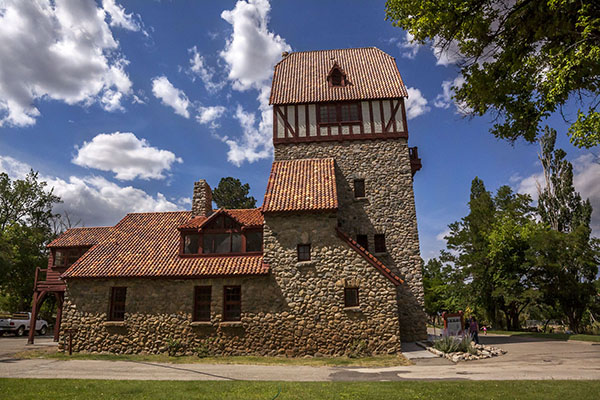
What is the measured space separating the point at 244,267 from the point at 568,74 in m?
13.3

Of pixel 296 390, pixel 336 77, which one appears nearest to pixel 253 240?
pixel 296 390

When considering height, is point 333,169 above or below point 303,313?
above

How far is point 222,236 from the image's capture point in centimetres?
1812

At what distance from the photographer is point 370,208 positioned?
1995 cm

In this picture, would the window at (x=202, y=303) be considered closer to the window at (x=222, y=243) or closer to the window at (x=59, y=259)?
the window at (x=222, y=243)

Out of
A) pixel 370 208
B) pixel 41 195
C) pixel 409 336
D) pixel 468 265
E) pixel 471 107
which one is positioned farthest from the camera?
pixel 41 195

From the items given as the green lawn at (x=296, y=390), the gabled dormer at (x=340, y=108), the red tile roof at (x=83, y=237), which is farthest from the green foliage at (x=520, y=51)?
the red tile roof at (x=83, y=237)

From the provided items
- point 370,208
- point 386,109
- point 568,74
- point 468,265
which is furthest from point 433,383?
point 468,265

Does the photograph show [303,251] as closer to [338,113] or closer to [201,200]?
[201,200]

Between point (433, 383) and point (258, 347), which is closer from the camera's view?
point (433, 383)

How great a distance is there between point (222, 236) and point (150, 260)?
3561mm

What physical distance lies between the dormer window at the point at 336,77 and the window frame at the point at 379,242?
30.9ft

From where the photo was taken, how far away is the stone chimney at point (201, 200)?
800 inches

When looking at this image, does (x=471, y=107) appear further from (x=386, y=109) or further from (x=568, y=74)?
(x=386, y=109)
